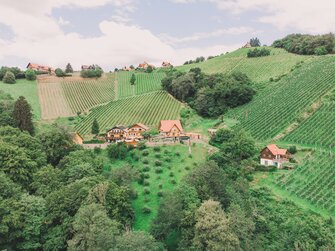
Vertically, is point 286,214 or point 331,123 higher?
point 331,123

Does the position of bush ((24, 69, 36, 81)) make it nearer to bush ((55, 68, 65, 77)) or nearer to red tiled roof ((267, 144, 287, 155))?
bush ((55, 68, 65, 77))

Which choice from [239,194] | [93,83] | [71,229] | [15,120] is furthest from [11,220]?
[93,83]

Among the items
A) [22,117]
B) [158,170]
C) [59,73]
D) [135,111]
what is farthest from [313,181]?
[59,73]

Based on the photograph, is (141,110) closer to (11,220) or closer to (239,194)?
(239,194)

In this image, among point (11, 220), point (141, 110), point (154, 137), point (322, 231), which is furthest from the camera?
point (141, 110)

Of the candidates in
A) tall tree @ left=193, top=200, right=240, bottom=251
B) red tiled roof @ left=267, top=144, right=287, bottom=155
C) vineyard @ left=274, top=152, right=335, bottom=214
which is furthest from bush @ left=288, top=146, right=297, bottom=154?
tall tree @ left=193, top=200, right=240, bottom=251

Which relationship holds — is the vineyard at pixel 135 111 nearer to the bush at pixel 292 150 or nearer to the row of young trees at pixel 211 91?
the row of young trees at pixel 211 91

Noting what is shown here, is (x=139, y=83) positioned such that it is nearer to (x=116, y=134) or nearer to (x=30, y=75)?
(x=30, y=75)
